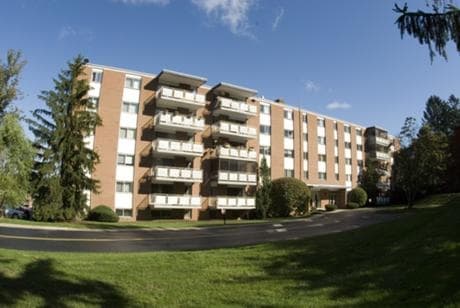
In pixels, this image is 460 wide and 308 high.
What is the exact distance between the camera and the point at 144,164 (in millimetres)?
37781

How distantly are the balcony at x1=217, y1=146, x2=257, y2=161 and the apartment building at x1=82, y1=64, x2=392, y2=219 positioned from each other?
0.11 metres

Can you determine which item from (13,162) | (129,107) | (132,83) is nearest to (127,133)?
(129,107)

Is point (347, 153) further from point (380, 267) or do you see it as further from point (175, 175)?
point (380, 267)

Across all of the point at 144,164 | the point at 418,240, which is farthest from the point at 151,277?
the point at 144,164

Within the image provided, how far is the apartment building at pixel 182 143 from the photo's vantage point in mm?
36625

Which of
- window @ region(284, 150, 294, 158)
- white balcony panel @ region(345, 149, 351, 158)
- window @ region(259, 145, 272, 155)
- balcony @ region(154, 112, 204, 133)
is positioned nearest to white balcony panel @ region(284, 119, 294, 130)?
window @ region(284, 150, 294, 158)

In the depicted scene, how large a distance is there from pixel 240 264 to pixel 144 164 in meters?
29.0

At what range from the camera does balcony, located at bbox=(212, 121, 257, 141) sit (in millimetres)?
42406

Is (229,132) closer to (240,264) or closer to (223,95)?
(223,95)

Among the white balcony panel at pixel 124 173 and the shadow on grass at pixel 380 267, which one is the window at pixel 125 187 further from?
the shadow on grass at pixel 380 267

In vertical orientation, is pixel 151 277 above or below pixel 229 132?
below

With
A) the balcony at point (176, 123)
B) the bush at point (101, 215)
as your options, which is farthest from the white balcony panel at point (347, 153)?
the bush at point (101, 215)

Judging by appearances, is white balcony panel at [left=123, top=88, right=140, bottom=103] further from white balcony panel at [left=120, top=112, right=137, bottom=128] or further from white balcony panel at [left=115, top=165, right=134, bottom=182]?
white balcony panel at [left=115, top=165, right=134, bottom=182]

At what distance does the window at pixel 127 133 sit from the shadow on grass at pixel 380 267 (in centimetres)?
2777
